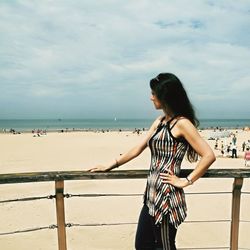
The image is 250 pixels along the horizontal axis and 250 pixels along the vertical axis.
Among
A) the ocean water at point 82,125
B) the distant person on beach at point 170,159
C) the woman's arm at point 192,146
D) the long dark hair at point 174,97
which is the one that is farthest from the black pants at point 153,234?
the ocean water at point 82,125

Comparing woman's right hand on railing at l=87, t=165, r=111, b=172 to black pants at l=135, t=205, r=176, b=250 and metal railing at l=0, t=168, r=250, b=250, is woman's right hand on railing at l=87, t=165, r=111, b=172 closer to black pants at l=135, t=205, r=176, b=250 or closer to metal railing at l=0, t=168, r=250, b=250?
metal railing at l=0, t=168, r=250, b=250

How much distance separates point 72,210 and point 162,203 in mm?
6332

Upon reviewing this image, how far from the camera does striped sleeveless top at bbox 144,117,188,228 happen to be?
7.61ft

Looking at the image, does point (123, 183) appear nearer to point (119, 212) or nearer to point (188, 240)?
point (119, 212)

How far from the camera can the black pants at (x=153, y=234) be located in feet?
7.71

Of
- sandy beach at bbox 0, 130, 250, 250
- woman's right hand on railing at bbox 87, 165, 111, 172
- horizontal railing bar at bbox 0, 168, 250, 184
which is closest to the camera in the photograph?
horizontal railing bar at bbox 0, 168, 250, 184

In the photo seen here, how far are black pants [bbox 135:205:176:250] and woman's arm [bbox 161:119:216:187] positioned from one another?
253 millimetres

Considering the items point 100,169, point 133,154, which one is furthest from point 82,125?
point 100,169

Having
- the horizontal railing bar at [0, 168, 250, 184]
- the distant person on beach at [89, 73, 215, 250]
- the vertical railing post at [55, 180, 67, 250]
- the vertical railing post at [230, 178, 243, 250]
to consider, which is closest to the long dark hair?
the distant person on beach at [89, 73, 215, 250]

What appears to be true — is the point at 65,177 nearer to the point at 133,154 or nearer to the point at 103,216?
the point at 133,154

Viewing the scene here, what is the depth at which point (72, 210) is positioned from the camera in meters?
8.30

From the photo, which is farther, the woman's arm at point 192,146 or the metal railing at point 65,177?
the metal railing at point 65,177

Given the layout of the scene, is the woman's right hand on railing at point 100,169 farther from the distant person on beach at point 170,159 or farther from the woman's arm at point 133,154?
the distant person on beach at point 170,159

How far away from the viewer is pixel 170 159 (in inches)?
92.4
